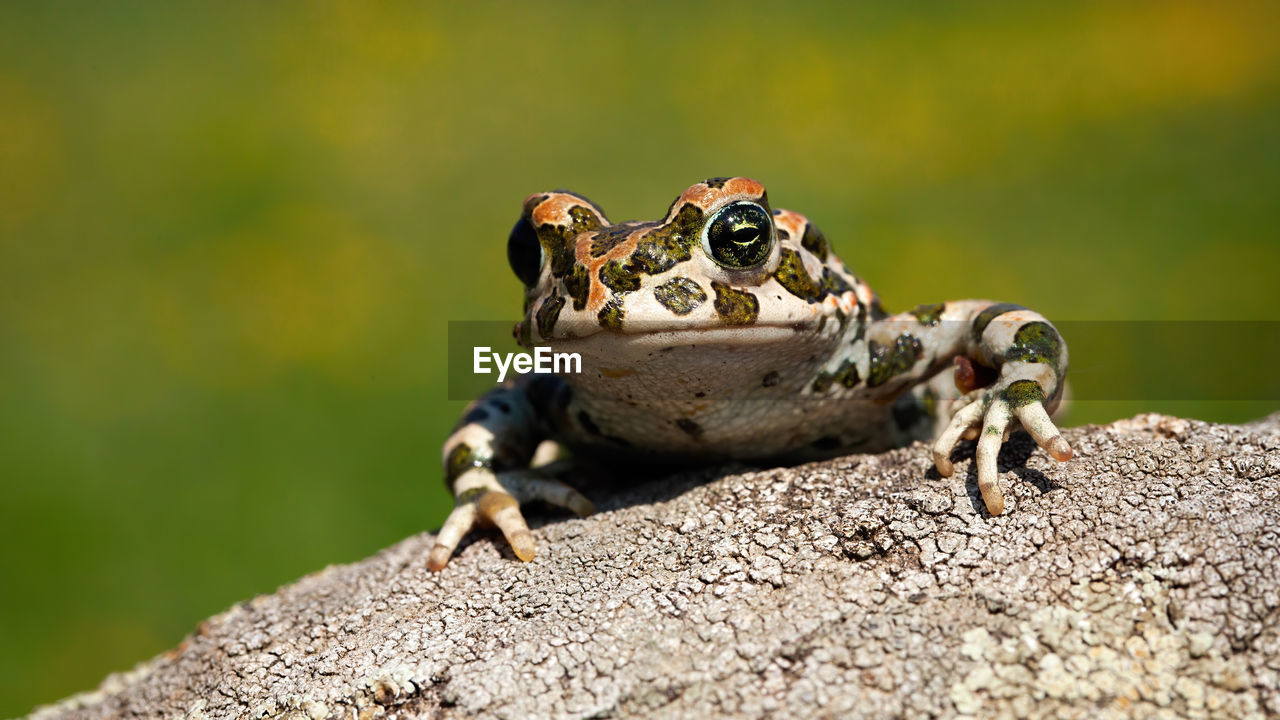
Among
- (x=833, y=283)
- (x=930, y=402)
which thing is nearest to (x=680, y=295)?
(x=833, y=283)

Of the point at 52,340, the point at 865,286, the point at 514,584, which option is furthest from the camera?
the point at 52,340

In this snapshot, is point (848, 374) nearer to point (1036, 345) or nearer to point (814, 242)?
point (814, 242)

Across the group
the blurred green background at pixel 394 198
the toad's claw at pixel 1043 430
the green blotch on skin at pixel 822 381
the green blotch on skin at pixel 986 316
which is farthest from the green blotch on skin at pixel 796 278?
the blurred green background at pixel 394 198

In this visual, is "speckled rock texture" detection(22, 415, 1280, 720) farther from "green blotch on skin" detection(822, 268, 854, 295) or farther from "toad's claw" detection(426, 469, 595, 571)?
"green blotch on skin" detection(822, 268, 854, 295)

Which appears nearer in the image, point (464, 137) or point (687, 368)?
point (687, 368)

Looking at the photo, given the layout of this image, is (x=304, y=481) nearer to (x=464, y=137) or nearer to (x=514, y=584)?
(x=514, y=584)

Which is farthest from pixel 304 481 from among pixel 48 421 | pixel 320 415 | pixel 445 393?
pixel 48 421

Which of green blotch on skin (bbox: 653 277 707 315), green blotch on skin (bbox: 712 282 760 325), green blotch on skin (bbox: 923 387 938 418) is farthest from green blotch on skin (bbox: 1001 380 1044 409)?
green blotch on skin (bbox: 923 387 938 418)
